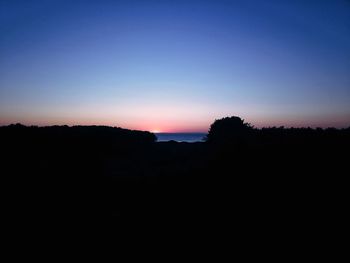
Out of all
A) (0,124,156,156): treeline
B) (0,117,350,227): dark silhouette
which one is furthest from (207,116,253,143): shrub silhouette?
(0,124,156,156): treeline

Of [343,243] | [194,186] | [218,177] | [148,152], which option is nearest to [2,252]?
[194,186]

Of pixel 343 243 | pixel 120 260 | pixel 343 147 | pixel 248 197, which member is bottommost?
pixel 120 260

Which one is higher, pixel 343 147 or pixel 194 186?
pixel 343 147

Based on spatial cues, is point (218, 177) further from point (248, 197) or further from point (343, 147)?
point (343, 147)

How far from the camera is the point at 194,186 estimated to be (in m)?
11.3

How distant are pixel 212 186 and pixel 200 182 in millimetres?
815

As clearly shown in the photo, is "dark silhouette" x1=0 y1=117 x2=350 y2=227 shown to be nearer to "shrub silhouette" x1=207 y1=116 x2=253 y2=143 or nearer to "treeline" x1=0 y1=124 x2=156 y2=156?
"treeline" x1=0 y1=124 x2=156 y2=156

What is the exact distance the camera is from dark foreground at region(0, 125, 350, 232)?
8.70 meters

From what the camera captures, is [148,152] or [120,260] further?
[148,152]

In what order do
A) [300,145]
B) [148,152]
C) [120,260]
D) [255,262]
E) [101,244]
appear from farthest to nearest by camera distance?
[148,152] < [300,145] < [101,244] < [120,260] < [255,262]

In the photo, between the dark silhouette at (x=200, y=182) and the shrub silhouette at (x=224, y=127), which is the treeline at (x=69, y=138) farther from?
the shrub silhouette at (x=224, y=127)

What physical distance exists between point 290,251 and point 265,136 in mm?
9364

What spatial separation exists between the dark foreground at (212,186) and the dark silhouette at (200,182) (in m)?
0.04

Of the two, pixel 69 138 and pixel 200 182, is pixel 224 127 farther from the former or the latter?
pixel 69 138
